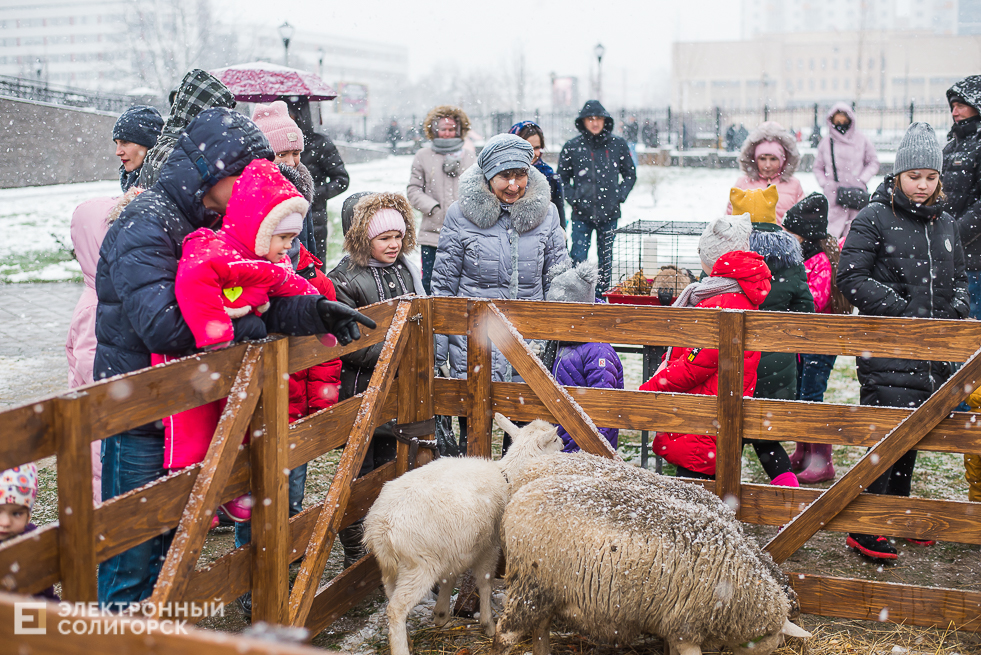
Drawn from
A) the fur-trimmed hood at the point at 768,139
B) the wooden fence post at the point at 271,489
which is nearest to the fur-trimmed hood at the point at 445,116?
the fur-trimmed hood at the point at 768,139

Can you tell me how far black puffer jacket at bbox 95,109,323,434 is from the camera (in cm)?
282

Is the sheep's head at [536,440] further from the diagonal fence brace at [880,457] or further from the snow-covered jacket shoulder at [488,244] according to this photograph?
the snow-covered jacket shoulder at [488,244]

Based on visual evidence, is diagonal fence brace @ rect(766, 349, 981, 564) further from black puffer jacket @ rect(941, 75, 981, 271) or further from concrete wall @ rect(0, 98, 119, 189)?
concrete wall @ rect(0, 98, 119, 189)

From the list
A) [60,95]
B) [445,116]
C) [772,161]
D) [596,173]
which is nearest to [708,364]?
[772,161]

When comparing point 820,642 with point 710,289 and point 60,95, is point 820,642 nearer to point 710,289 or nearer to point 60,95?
point 710,289

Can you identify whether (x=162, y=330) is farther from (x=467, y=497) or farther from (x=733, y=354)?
(x=733, y=354)

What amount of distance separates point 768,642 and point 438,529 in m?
1.38

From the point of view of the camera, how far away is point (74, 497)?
2.29 meters

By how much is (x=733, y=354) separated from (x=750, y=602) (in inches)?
43.3

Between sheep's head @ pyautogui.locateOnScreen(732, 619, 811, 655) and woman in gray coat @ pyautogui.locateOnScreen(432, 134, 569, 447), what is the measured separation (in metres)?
2.22

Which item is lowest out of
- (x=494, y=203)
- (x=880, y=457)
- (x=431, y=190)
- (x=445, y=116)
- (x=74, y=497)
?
(x=880, y=457)

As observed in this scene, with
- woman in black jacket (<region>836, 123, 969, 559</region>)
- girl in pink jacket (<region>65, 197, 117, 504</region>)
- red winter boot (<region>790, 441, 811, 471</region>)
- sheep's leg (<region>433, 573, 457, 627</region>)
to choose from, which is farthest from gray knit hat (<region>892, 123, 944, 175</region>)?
girl in pink jacket (<region>65, 197, 117, 504</region>)

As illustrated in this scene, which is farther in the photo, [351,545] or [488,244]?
[488,244]

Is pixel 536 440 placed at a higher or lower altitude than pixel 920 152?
lower
